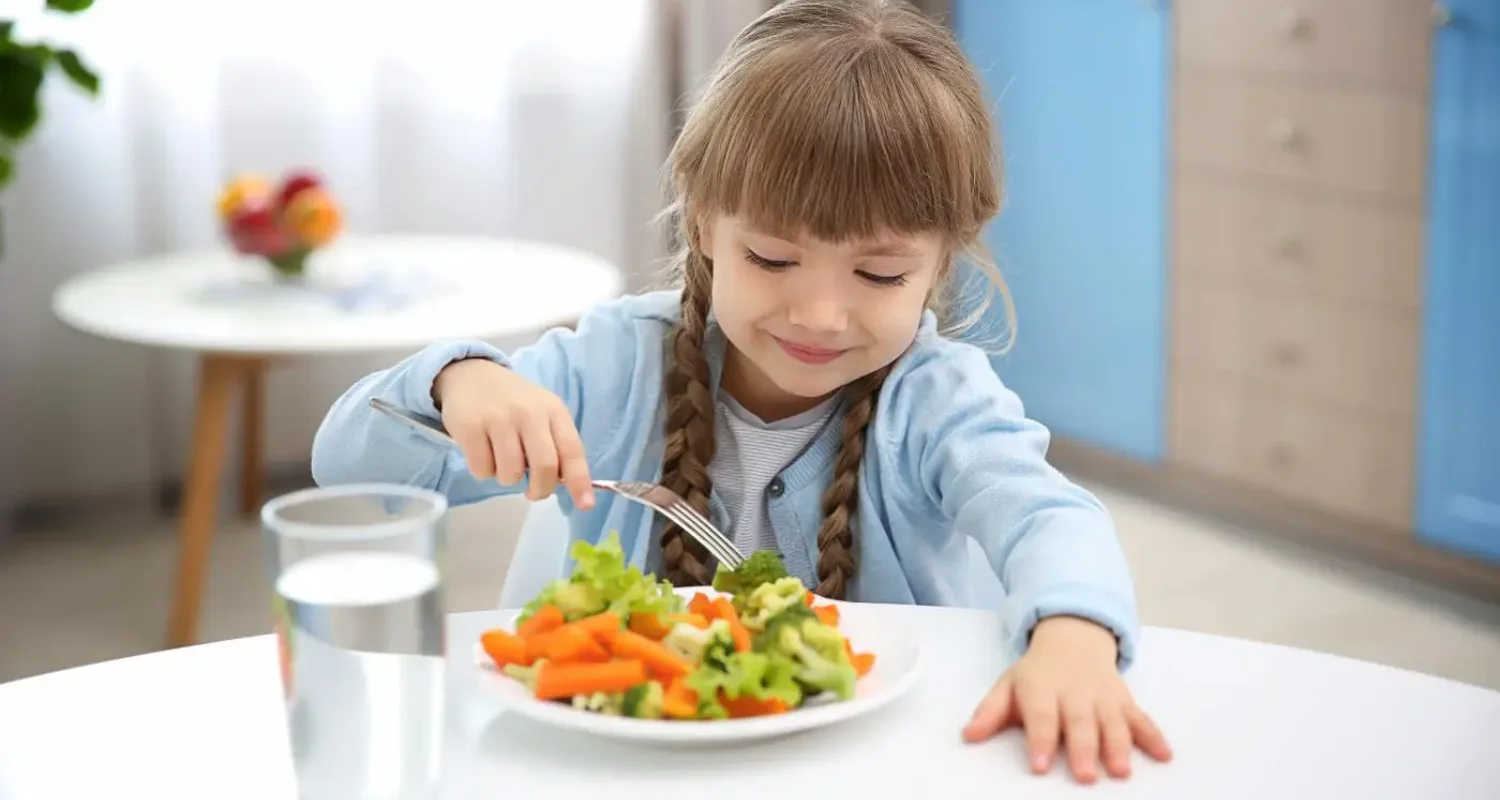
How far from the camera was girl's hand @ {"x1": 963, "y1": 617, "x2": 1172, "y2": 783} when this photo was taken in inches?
32.2

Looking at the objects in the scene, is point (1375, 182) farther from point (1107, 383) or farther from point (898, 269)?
point (898, 269)

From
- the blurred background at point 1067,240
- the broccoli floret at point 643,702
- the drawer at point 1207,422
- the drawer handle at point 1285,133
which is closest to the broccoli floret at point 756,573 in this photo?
the broccoli floret at point 643,702

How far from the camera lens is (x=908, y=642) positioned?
0.92m

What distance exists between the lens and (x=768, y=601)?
891 millimetres

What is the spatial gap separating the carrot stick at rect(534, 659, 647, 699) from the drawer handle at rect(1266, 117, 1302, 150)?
233cm

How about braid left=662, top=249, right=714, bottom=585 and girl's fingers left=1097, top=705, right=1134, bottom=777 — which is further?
braid left=662, top=249, right=714, bottom=585

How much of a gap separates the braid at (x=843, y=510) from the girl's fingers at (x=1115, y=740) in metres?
0.43

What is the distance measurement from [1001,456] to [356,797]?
55cm

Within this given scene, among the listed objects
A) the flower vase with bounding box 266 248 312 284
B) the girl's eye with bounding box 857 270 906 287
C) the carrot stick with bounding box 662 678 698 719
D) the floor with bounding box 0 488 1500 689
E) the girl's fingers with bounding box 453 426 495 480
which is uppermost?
the girl's eye with bounding box 857 270 906 287

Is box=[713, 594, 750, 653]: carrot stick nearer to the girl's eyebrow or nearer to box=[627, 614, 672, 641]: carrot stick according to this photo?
box=[627, 614, 672, 641]: carrot stick

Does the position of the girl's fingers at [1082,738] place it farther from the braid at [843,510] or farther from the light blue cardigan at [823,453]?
the braid at [843,510]

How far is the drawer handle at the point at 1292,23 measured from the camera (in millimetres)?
2873

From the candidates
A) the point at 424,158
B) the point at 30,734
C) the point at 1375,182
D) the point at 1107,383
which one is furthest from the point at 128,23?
the point at 30,734

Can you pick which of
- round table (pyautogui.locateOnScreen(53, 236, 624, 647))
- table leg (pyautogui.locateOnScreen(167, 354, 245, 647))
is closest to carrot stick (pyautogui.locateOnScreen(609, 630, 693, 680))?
round table (pyautogui.locateOnScreen(53, 236, 624, 647))
